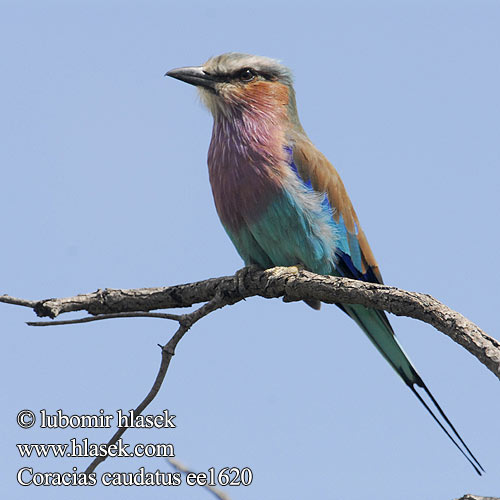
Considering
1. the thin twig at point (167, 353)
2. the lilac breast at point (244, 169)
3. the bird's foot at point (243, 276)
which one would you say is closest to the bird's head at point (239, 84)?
the lilac breast at point (244, 169)

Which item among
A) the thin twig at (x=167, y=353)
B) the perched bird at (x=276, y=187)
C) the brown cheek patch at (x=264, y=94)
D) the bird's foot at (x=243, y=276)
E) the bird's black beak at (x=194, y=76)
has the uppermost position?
the bird's black beak at (x=194, y=76)

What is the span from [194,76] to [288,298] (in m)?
1.86

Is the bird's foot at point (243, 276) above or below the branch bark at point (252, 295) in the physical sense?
above

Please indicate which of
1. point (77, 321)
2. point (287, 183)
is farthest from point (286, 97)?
point (77, 321)

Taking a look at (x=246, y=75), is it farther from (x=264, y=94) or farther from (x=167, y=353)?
(x=167, y=353)

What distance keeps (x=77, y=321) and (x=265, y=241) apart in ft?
5.13

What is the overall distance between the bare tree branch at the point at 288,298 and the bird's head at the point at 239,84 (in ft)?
4.22

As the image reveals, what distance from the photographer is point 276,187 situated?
15.5 ft

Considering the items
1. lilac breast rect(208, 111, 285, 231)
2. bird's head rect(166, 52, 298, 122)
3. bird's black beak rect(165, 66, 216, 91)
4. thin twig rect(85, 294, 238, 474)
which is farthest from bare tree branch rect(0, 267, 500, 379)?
bird's black beak rect(165, 66, 216, 91)

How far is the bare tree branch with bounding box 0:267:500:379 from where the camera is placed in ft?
10.1

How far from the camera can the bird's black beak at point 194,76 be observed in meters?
5.20

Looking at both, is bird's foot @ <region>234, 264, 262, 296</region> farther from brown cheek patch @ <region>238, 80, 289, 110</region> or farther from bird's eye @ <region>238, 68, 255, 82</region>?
bird's eye @ <region>238, 68, 255, 82</region>

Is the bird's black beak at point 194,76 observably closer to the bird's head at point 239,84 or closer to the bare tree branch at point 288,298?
the bird's head at point 239,84

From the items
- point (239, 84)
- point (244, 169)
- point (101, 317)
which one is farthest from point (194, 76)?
point (101, 317)
